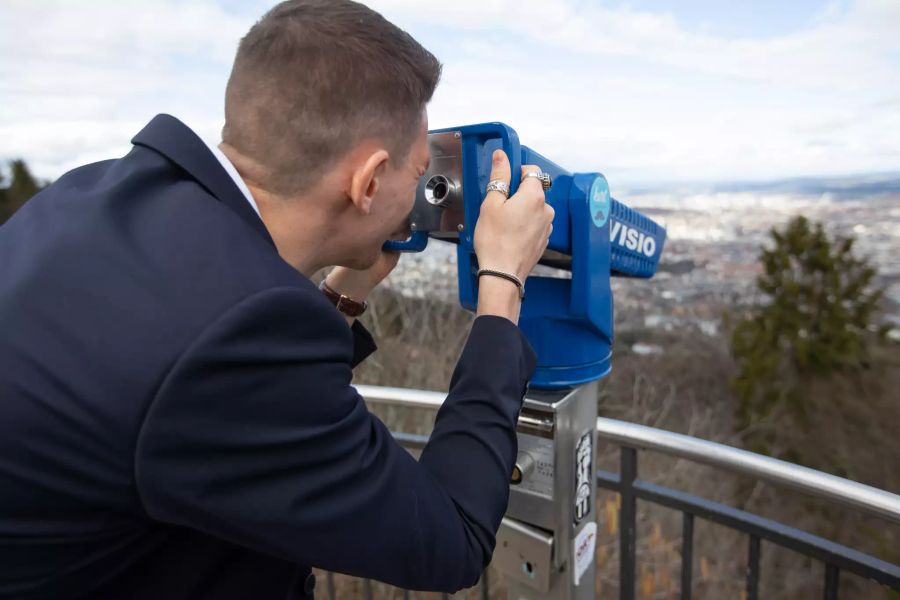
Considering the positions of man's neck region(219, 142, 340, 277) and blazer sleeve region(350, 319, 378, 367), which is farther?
blazer sleeve region(350, 319, 378, 367)

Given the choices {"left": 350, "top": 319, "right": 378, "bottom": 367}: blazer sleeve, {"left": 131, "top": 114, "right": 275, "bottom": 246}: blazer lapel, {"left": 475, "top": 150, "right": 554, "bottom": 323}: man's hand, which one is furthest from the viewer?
{"left": 350, "top": 319, "right": 378, "bottom": 367}: blazer sleeve

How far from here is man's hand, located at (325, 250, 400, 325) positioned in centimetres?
146

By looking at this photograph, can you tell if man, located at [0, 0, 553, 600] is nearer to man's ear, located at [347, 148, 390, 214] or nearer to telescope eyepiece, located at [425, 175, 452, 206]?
man's ear, located at [347, 148, 390, 214]

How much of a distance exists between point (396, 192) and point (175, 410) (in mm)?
493

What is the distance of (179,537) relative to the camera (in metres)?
0.92

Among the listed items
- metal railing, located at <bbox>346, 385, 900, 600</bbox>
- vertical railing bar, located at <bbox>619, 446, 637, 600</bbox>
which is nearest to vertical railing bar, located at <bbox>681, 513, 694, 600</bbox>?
metal railing, located at <bbox>346, 385, 900, 600</bbox>

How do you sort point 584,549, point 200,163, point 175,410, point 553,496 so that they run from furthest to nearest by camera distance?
point 584,549
point 553,496
point 200,163
point 175,410

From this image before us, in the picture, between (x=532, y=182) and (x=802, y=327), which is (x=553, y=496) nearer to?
(x=532, y=182)

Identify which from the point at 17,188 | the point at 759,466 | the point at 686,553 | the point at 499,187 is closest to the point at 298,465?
the point at 499,187

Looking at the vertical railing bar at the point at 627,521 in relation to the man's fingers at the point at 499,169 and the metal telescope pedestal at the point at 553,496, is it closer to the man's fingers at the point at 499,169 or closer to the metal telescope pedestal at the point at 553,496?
the metal telescope pedestal at the point at 553,496

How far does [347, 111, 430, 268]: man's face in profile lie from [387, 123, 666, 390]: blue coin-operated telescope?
6.4 inches

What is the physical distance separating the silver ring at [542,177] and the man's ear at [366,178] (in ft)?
1.08

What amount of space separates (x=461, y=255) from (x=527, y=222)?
0.24 meters

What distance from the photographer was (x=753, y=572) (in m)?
1.69
